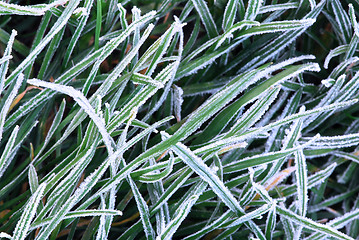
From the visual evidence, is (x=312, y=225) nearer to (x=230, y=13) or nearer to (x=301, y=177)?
(x=301, y=177)

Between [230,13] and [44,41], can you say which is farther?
[230,13]

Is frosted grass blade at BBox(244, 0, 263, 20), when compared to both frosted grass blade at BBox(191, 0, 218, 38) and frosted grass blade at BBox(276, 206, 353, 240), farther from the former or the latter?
frosted grass blade at BBox(276, 206, 353, 240)

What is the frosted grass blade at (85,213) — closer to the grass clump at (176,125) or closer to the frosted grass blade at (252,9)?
the grass clump at (176,125)

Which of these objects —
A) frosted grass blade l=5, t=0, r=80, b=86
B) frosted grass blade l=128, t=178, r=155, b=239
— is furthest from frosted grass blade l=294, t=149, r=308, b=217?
frosted grass blade l=5, t=0, r=80, b=86

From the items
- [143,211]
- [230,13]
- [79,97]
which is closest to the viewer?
[79,97]

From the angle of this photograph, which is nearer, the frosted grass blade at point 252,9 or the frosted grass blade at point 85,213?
the frosted grass blade at point 85,213

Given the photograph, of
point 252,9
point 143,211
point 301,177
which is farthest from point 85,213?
point 252,9

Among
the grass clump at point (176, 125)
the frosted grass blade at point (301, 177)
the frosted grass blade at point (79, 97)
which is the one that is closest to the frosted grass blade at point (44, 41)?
the grass clump at point (176, 125)

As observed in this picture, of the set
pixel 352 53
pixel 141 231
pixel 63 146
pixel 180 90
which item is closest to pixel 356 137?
pixel 352 53
